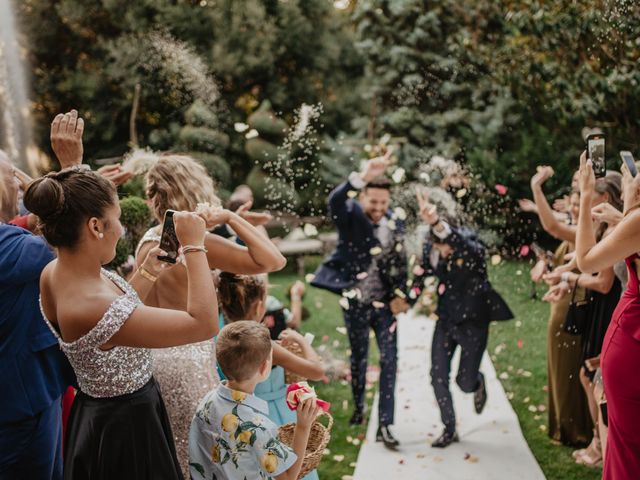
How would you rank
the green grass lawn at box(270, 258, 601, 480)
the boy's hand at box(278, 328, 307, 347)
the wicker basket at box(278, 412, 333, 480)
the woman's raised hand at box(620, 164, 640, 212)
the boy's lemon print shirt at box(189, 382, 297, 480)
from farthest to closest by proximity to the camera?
the green grass lawn at box(270, 258, 601, 480) < the boy's hand at box(278, 328, 307, 347) < the woman's raised hand at box(620, 164, 640, 212) < the wicker basket at box(278, 412, 333, 480) < the boy's lemon print shirt at box(189, 382, 297, 480)

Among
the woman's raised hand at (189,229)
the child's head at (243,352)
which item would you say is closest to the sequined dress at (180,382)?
the child's head at (243,352)

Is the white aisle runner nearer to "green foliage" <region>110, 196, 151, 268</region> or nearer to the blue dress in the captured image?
the blue dress

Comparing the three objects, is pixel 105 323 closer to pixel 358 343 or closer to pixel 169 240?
pixel 169 240

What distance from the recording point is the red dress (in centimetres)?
232

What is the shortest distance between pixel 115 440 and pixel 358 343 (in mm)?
2575

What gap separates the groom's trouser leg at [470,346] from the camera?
3.96 m

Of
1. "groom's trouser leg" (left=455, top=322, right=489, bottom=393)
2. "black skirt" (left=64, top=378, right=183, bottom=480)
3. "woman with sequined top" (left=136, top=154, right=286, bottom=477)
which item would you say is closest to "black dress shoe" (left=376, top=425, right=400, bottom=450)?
"groom's trouser leg" (left=455, top=322, right=489, bottom=393)

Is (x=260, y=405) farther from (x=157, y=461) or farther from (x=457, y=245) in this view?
(x=457, y=245)

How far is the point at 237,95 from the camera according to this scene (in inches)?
476

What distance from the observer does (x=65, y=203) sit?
169cm

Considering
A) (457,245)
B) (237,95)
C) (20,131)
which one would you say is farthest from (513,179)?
(20,131)

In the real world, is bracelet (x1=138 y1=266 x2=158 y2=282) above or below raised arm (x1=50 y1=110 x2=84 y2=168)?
below

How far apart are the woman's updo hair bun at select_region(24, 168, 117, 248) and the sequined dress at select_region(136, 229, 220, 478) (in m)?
0.60

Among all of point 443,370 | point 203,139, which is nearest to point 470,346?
point 443,370
